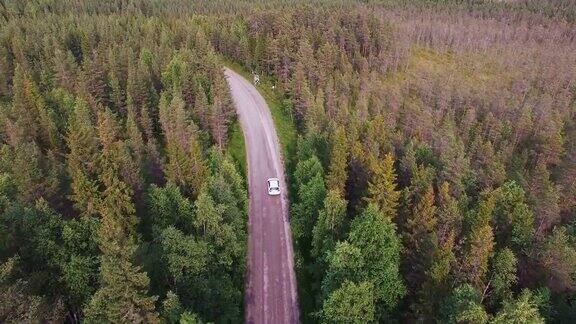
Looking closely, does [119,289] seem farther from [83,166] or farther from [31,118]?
[31,118]

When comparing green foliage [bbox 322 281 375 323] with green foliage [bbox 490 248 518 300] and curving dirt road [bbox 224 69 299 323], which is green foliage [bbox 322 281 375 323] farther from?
green foliage [bbox 490 248 518 300]

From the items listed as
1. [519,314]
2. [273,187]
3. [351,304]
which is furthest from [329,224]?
[519,314]

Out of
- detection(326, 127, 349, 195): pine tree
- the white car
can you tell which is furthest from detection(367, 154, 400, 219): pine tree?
the white car

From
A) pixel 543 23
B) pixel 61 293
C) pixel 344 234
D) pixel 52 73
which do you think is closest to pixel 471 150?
pixel 344 234

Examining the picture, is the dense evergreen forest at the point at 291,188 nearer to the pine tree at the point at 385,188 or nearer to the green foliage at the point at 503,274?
the green foliage at the point at 503,274

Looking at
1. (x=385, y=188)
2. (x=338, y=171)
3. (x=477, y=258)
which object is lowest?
(x=338, y=171)

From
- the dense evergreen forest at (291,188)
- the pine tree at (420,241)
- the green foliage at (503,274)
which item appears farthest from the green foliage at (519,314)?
the pine tree at (420,241)
